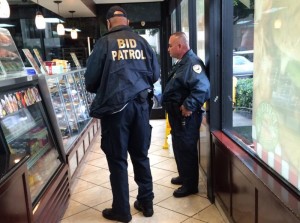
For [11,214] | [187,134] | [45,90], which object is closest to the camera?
[11,214]

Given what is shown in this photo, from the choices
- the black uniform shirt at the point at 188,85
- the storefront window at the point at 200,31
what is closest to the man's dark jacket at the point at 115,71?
the black uniform shirt at the point at 188,85

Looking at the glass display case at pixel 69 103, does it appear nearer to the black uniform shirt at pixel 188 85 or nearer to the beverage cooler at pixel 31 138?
the beverage cooler at pixel 31 138

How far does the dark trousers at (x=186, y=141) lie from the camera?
3.03 meters

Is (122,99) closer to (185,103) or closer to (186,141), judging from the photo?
(185,103)

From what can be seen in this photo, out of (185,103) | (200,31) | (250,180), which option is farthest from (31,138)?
(200,31)

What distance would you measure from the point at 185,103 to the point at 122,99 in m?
0.65

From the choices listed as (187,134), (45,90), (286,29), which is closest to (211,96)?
(187,134)

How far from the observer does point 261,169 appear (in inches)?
74.8

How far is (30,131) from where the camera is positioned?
2.56 m

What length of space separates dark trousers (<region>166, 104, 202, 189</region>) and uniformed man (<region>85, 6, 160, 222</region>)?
15.5 inches

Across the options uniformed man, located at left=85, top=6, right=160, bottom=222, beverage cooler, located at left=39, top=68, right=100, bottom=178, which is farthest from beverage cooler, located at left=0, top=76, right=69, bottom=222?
uniformed man, located at left=85, top=6, right=160, bottom=222

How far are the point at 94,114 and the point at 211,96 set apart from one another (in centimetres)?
110

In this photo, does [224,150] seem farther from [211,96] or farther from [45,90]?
[45,90]

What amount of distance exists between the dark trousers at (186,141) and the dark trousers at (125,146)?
1.22 ft
